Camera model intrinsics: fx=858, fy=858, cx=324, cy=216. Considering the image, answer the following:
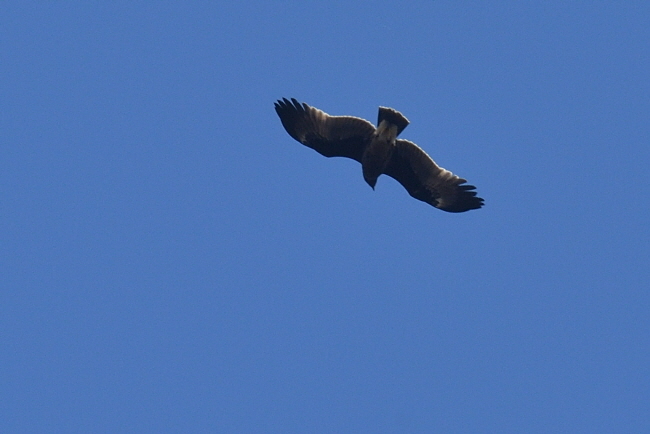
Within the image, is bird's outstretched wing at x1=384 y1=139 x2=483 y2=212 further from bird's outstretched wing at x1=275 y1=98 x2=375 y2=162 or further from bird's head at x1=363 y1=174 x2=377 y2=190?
bird's outstretched wing at x1=275 y1=98 x2=375 y2=162

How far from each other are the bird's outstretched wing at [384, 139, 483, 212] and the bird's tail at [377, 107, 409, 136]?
81 cm

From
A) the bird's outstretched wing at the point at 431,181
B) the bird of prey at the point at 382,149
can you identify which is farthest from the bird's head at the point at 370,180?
the bird's outstretched wing at the point at 431,181

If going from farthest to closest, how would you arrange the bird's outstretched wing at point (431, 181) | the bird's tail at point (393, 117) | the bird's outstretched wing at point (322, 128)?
the bird's outstretched wing at point (431, 181) → the bird's outstretched wing at point (322, 128) → the bird's tail at point (393, 117)

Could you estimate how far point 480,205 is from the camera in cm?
1903

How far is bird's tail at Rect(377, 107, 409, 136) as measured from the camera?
1792 centimetres

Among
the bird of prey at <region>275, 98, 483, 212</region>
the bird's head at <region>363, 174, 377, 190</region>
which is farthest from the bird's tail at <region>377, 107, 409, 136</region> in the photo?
the bird's head at <region>363, 174, 377, 190</region>

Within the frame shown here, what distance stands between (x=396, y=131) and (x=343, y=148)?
4.30ft

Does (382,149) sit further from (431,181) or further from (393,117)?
(431,181)

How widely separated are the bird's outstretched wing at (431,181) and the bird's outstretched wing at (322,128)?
0.93 meters

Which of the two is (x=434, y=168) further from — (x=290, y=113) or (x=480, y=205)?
(x=290, y=113)

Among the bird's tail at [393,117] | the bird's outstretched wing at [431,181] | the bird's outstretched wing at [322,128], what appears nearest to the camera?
the bird's tail at [393,117]

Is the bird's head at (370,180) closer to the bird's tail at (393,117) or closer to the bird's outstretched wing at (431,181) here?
the bird's outstretched wing at (431,181)

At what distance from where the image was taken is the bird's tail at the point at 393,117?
17922 mm

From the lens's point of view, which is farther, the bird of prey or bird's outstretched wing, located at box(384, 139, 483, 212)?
bird's outstretched wing, located at box(384, 139, 483, 212)
